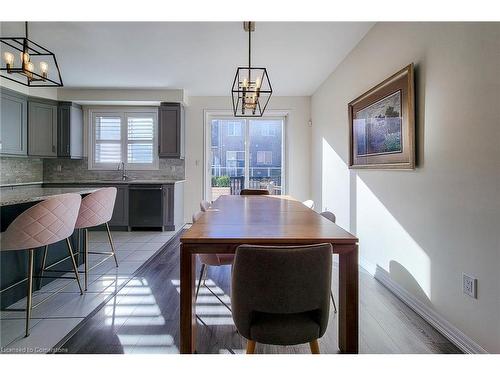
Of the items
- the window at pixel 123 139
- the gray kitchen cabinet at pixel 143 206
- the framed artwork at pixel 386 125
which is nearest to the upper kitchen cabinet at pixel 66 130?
the window at pixel 123 139

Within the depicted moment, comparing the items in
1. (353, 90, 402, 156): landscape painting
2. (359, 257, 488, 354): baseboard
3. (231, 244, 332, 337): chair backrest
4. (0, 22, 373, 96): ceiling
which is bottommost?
(359, 257, 488, 354): baseboard

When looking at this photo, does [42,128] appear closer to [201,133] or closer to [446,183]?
[201,133]

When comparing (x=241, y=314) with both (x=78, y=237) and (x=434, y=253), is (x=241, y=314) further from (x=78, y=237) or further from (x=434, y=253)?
(x=78, y=237)

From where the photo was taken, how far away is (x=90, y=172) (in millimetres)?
5703

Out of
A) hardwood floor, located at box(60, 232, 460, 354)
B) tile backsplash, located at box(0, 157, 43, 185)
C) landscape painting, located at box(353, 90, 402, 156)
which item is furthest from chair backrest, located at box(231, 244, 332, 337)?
tile backsplash, located at box(0, 157, 43, 185)

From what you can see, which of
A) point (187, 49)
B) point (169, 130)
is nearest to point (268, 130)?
point (169, 130)

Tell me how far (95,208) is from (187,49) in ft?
7.45

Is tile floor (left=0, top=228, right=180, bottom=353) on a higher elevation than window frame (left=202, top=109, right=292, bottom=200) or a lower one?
lower

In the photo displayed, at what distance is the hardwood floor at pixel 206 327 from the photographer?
1.76 m

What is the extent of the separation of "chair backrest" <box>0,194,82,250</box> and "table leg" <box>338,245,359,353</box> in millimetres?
1942

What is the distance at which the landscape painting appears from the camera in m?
2.51

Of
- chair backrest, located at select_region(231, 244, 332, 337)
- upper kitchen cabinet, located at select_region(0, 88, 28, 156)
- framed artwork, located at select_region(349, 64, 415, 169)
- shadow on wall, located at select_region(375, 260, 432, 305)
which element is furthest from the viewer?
upper kitchen cabinet, located at select_region(0, 88, 28, 156)

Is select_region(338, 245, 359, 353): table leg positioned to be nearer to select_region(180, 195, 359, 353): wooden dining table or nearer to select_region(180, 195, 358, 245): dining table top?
select_region(180, 195, 359, 353): wooden dining table
